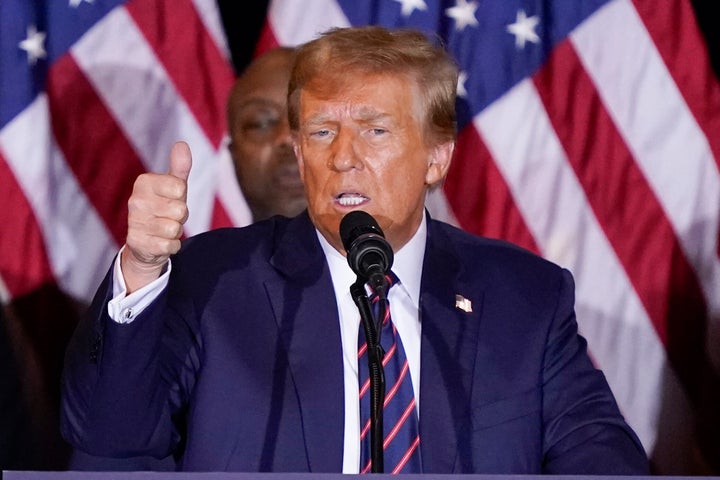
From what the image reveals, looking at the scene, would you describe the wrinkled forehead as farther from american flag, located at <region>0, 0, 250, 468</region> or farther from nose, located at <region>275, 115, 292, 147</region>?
american flag, located at <region>0, 0, 250, 468</region>

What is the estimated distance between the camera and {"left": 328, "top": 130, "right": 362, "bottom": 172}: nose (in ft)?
7.09

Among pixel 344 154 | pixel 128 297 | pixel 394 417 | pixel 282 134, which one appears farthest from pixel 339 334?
pixel 282 134

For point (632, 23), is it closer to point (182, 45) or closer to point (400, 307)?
point (182, 45)

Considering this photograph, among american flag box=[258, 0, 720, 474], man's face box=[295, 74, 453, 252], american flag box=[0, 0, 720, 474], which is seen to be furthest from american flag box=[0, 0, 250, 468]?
man's face box=[295, 74, 453, 252]

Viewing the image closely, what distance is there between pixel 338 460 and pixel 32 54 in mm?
1875

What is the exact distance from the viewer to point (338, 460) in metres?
2.04

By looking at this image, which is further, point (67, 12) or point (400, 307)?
point (67, 12)

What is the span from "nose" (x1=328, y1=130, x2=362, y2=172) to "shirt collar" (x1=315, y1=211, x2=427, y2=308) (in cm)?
19

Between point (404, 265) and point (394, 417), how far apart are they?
14.5 inches

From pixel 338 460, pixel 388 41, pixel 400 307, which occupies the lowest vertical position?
pixel 338 460

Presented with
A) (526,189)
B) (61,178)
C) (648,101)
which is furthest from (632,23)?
(61,178)

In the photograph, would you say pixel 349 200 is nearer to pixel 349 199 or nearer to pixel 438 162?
pixel 349 199

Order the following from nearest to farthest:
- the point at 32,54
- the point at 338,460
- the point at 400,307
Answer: the point at 338,460
the point at 400,307
the point at 32,54

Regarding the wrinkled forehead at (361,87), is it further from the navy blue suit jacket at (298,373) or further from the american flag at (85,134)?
the american flag at (85,134)
